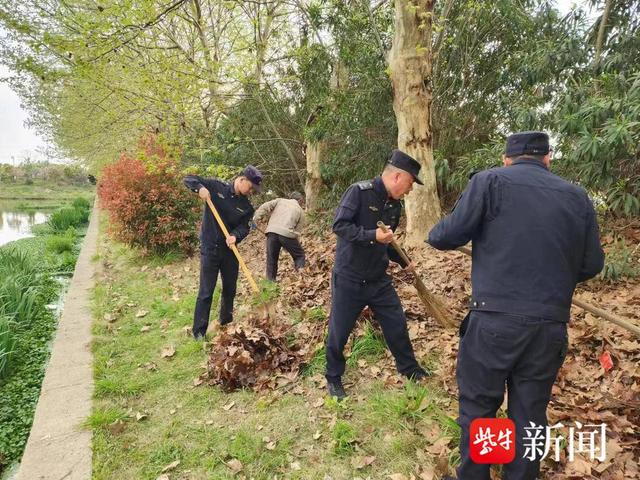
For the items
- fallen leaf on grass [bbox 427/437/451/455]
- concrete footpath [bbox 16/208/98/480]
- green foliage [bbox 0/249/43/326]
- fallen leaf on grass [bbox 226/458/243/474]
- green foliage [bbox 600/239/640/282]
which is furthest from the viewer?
green foliage [bbox 0/249/43/326]

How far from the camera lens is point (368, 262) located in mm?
3434

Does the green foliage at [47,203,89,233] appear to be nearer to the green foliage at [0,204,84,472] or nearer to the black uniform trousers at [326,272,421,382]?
the green foliage at [0,204,84,472]

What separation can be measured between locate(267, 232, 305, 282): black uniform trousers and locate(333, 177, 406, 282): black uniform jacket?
355cm

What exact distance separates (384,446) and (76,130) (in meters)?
22.9

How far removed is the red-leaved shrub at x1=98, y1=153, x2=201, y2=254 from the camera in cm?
992

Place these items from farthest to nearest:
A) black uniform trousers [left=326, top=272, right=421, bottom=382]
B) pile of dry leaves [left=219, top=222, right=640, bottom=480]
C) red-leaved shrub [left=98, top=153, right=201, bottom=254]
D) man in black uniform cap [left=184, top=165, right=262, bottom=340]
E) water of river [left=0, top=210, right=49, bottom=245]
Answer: water of river [left=0, top=210, right=49, bottom=245] → red-leaved shrub [left=98, top=153, right=201, bottom=254] → man in black uniform cap [left=184, top=165, right=262, bottom=340] → black uniform trousers [left=326, top=272, right=421, bottom=382] → pile of dry leaves [left=219, top=222, right=640, bottom=480]

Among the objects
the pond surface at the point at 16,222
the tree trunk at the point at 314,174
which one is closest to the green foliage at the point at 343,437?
the tree trunk at the point at 314,174

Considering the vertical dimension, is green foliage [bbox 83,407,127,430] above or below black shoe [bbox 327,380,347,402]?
below

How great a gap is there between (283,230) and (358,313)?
3.55m

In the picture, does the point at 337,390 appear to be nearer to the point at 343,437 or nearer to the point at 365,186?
the point at 343,437

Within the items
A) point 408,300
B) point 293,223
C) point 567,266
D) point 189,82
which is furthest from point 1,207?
point 567,266

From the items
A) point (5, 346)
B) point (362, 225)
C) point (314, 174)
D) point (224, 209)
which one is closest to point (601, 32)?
point (362, 225)

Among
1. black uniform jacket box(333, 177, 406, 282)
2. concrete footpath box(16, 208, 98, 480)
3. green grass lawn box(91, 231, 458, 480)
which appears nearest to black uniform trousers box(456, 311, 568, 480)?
green grass lawn box(91, 231, 458, 480)

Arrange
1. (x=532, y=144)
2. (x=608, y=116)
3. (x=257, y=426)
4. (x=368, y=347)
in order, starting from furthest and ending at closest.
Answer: (x=608, y=116)
(x=368, y=347)
(x=257, y=426)
(x=532, y=144)
